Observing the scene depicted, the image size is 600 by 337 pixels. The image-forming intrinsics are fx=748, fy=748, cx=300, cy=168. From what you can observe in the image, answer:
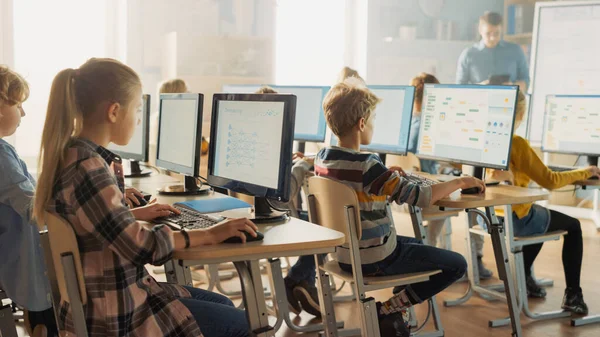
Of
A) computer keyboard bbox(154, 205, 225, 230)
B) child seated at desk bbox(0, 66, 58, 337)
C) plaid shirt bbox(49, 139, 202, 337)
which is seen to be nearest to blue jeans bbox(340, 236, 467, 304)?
computer keyboard bbox(154, 205, 225, 230)

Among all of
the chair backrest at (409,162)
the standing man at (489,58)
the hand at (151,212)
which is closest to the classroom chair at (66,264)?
the hand at (151,212)

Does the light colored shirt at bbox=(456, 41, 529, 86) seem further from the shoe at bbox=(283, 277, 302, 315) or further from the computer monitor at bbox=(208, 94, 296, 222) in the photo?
the computer monitor at bbox=(208, 94, 296, 222)

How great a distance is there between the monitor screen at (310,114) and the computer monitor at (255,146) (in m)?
1.78

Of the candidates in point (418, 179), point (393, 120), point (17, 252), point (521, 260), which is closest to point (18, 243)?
point (17, 252)

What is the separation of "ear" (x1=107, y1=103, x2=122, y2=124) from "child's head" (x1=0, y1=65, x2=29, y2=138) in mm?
952

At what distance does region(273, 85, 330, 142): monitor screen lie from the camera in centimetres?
430

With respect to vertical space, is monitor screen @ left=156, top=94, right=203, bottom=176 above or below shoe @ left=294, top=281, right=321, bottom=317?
above

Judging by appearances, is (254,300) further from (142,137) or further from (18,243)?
(142,137)

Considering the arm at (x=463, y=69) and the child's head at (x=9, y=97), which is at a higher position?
the arm at (x=463, y=69)

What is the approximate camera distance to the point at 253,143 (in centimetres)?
232

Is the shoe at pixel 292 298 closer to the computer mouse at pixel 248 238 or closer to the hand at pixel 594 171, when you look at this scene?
the hand at pixel 594 171

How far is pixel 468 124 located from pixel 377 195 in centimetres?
91

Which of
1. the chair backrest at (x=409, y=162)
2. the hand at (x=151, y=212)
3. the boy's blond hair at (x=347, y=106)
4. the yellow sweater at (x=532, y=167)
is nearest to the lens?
the hand at (x=151, y=212)

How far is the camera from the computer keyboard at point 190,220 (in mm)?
2074
